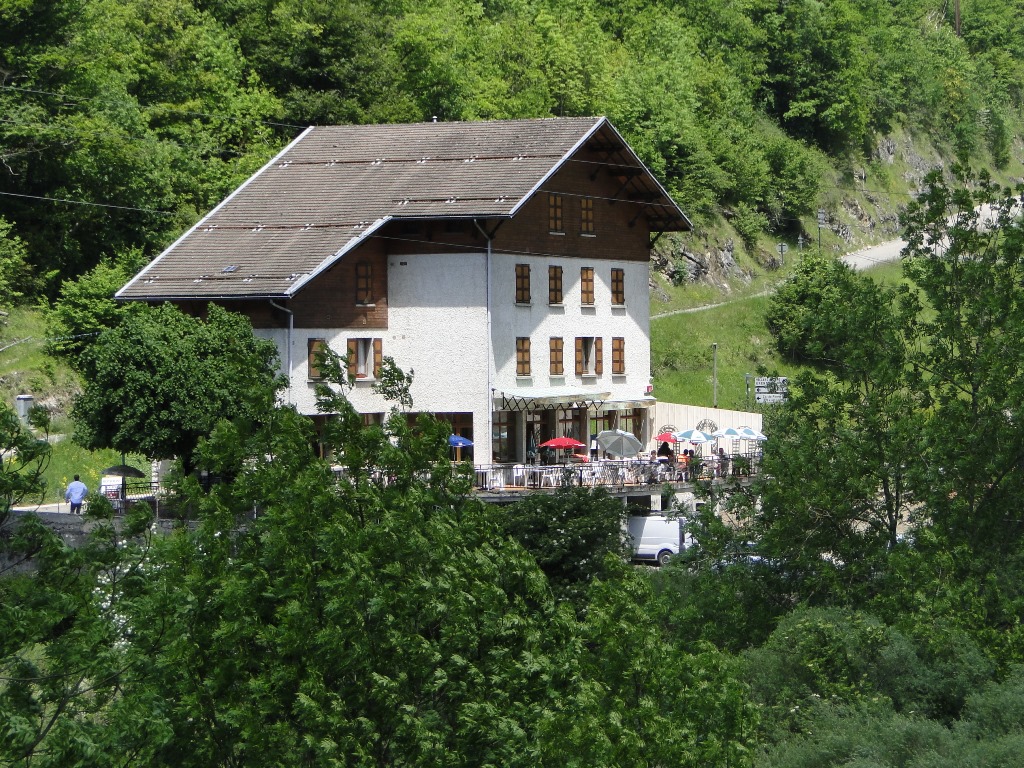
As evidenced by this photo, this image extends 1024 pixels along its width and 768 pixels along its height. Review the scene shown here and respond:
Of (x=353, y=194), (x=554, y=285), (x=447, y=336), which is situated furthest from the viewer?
(x=554, y=285)

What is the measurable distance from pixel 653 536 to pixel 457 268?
11237 mm

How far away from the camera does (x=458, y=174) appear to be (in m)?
50.3

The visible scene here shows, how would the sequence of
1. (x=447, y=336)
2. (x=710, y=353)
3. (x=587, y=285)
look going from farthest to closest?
(x=710, y=353)
(x=587, y=285)
(x=447, y=336)

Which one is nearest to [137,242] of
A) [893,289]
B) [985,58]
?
[893,289]

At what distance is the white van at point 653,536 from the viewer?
42500 mm

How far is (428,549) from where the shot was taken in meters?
17.0

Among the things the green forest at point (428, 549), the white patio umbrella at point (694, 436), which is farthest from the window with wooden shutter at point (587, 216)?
the green forest at point (428, 549)

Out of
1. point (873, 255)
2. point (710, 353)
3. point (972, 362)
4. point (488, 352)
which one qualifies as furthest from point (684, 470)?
point (873, 255)

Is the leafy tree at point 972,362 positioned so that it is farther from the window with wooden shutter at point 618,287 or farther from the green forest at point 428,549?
the window with wooden shutter at point 618,287

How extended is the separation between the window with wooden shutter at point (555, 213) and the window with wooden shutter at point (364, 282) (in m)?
6.33

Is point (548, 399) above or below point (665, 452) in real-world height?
above

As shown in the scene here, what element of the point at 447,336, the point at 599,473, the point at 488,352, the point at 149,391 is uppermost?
the point at 447,336

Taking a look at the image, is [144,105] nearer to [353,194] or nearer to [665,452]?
[353,194]

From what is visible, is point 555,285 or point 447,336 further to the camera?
point 555,285
